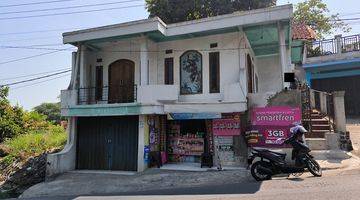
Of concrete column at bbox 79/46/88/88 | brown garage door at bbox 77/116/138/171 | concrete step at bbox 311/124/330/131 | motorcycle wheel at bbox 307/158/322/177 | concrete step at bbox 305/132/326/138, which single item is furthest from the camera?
concrete column at bbox 79/46/88/88

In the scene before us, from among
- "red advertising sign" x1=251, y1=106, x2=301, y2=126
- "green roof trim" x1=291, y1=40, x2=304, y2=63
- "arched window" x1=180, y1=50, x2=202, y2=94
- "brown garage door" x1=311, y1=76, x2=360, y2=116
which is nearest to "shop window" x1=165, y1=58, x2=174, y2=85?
"arched window" x1=180, y1=50, x2=202, y2=94

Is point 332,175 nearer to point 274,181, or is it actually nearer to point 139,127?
point 274,181

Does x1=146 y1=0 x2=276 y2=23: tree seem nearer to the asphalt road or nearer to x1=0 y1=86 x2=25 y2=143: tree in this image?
x1=0 y1=86 x2=25 y2=143: tree

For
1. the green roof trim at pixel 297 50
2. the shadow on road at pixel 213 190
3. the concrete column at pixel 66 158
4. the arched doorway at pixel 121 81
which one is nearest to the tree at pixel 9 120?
the concrete column at pixel 66 158

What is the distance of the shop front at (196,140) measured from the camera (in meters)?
13.3

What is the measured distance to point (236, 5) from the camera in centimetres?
2395

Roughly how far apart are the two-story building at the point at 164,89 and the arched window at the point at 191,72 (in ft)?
0.14

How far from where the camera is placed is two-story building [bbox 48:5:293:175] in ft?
44.1

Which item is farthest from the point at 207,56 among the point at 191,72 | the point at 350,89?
the point at 350,89

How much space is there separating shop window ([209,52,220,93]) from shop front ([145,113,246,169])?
135 cm

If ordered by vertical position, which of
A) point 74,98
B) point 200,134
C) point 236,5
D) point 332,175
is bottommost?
point 332,175

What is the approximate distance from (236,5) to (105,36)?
12373mm

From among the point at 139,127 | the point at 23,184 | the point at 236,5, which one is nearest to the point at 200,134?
the point at 139,127

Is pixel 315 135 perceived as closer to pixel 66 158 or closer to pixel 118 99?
pixel 118 99
